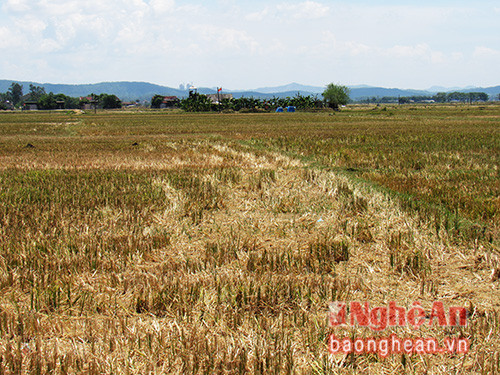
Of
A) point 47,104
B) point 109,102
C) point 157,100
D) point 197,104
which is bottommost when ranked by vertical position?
point 197,104

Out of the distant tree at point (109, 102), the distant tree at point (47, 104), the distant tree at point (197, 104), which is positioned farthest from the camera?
the distant tree at point (109, 102)

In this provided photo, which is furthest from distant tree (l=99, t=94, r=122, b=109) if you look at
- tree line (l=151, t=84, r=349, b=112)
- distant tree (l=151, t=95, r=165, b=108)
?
tree line (l=151, t=84, r=349, b=112)

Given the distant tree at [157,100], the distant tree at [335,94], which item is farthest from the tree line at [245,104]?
the distant tree at [157,100]

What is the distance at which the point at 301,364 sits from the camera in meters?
3.13

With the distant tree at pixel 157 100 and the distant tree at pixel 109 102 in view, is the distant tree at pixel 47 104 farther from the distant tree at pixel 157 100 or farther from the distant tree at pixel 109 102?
the distant tree at pixel 157 100

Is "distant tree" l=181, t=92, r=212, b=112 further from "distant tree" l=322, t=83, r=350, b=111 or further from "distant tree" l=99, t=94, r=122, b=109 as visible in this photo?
"distant tree" l=99, t=94, r=122, b=109

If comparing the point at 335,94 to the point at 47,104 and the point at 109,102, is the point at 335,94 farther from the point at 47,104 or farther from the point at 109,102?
the point at 47,104

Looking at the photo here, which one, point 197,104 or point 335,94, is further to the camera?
point 335,94

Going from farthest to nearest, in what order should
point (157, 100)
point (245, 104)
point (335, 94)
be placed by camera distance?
point (157, 100) < point (335, 94) < point (245, 104)

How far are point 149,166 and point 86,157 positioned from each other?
3.93 metres

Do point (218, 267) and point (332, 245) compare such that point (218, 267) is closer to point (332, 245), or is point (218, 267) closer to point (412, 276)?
point (332, 245)

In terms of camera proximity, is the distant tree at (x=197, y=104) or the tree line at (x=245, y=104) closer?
the tree line at (x=245, y=104)

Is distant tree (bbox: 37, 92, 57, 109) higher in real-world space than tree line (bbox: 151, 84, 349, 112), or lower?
higher

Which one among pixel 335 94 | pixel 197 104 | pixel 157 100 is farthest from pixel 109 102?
pixel 335 94
